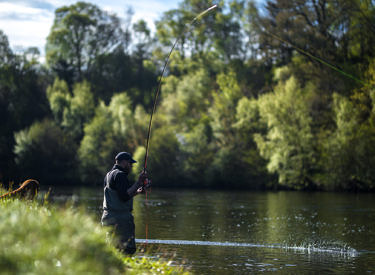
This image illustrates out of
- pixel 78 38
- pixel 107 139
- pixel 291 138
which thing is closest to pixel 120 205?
pixel 291 138

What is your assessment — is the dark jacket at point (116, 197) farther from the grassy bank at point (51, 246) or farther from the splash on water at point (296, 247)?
the splash on water at point (296, 247)

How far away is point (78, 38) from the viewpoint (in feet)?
215

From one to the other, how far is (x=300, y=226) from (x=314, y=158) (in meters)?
23.8

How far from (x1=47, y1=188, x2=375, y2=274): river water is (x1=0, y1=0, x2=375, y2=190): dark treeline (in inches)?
537

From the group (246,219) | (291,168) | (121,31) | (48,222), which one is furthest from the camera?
(121,31)

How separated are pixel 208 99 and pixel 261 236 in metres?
40.7

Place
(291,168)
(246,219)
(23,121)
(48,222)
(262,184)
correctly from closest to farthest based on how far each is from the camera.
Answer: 1. (48,222)
2. (246,219)
3. (291,168)
4. (262,184)
5. (23,121)

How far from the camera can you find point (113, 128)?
5625 cm

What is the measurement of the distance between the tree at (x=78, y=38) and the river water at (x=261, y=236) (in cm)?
3768

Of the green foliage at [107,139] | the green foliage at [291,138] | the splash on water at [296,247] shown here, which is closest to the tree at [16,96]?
the green foliage at [107,139]

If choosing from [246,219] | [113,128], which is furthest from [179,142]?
[246,219]

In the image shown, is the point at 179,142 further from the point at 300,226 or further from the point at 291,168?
the point at 300,226

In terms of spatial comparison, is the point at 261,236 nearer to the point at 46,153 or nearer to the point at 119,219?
the point at 119,219

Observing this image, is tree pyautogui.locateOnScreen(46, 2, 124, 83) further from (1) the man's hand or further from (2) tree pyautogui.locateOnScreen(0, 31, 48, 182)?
(1) the man's hand
